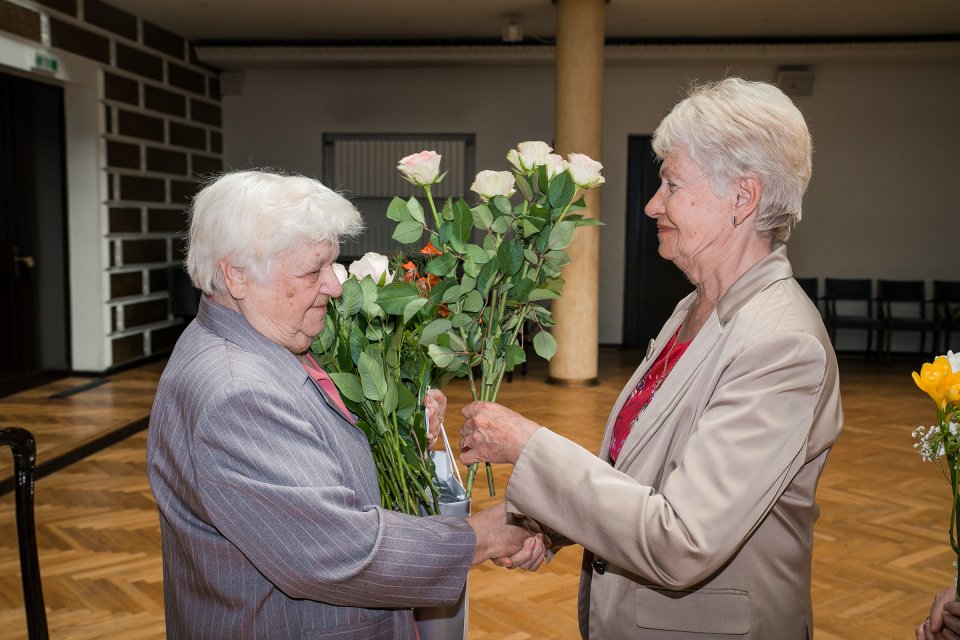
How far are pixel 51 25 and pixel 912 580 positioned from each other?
775 centimetres

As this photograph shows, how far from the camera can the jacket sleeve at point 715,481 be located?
1295mm

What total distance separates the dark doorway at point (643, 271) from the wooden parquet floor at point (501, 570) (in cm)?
427

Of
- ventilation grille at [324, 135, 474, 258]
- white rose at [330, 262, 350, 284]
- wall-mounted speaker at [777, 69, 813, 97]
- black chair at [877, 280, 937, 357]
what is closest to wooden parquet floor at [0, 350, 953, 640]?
white rose at [330, 262, 350, 284]

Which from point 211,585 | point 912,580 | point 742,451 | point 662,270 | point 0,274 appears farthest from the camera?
point 662,270

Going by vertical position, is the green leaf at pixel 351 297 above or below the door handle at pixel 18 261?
above

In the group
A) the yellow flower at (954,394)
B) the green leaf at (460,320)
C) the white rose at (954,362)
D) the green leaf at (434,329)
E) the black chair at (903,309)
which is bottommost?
the black chair at (903,309)

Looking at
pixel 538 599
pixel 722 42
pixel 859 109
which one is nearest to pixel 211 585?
pixel 538 599

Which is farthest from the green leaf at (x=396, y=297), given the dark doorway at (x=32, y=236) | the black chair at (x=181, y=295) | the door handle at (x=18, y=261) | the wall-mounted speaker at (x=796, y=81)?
the wall-mounted speaker at (x=796, y=81)

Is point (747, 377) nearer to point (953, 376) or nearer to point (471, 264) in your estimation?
point (953, 376)

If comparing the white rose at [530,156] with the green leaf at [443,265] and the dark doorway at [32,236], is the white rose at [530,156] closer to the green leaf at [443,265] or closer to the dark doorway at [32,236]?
the green leaf at [443,265]

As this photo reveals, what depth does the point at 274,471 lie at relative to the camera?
53.2 inches

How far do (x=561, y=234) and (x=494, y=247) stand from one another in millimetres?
119

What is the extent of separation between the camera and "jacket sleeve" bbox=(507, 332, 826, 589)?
129 cm

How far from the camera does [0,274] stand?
7602 millimetres
